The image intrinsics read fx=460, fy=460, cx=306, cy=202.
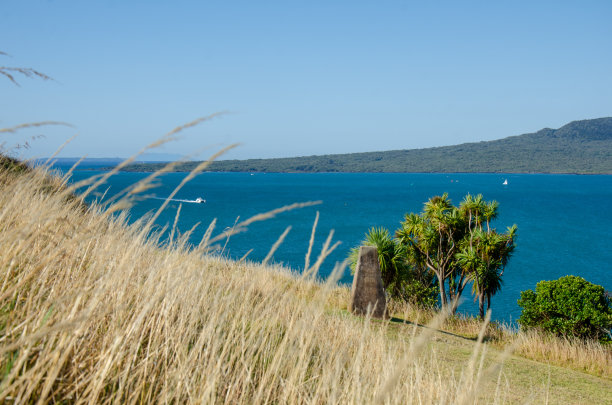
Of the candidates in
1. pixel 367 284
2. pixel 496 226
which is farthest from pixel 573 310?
pixel 496 226

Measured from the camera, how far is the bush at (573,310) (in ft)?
42.5

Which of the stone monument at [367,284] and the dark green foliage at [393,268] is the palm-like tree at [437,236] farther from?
the stone monument at [367,284]

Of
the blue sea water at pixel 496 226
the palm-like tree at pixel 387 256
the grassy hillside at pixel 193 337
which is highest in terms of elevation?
the grassy hillside at pixel 193 337

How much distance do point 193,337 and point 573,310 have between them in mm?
13478

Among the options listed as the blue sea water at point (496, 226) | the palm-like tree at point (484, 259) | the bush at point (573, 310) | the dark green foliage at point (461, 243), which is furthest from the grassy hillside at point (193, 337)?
the blue sea water at point (496, 226)

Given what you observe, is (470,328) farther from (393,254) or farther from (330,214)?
(330,214)

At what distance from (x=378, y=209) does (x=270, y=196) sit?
102 feet

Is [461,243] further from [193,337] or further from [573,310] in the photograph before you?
[193,337]

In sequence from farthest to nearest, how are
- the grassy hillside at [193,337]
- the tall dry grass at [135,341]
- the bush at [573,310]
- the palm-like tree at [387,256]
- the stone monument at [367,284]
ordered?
1. the palm-like tree at [387,256]
2. the bush at [573,310]
3. the stone monument at [367,284]
4. the grassy hillside at [193,337]
5. the tall dry grass at [135,341]

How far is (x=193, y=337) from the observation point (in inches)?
112

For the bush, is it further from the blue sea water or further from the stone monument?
the stone monument

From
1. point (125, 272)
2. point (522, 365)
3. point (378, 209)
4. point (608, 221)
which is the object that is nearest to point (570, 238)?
point (608, 221)

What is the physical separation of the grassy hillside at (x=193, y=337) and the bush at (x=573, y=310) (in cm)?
191

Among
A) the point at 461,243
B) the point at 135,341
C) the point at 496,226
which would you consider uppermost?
the point at 135,341
